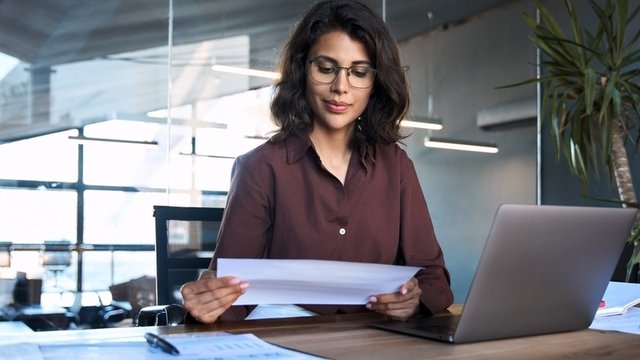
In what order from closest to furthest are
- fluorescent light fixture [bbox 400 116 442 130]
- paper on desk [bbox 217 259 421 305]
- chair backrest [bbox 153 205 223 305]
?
paper on desk [bbox 217 259 421 305]
chair backrest [bbox 153 205 223 305]
fluorescent light fixture [bbox 400 116 442 130]

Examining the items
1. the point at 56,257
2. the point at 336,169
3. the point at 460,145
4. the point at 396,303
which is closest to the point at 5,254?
the point at 56,257

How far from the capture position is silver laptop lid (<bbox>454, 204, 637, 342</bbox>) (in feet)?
3.58

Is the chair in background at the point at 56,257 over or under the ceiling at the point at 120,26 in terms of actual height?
under

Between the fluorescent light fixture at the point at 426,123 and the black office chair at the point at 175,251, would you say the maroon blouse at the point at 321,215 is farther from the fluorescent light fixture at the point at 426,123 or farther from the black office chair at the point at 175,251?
the fluorescent light fixture at the point at 426,123

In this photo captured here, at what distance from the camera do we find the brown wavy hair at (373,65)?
1875 millimetres

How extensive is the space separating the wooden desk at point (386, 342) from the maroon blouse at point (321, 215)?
0.40 metres

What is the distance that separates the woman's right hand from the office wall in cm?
463

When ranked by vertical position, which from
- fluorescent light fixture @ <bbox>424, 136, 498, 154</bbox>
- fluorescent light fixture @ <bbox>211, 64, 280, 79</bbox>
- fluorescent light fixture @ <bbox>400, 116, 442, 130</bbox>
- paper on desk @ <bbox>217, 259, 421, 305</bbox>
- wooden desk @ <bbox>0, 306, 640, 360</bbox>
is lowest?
wooden desk @ <bbox>0, 306, 640, 360</bbox>

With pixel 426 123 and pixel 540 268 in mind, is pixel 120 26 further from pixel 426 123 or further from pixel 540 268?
pixel 540 268

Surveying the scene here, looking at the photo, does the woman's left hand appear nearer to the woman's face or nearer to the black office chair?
the woman's face

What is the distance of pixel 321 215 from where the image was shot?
1.80 metres

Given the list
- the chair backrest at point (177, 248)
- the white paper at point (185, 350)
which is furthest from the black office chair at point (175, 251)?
the white paper at point (185, 350)

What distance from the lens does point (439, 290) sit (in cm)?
167

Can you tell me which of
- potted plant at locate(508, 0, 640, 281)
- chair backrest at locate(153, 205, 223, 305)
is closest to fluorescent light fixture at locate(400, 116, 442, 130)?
potted plant at locate(508, 0, 640, 281)
